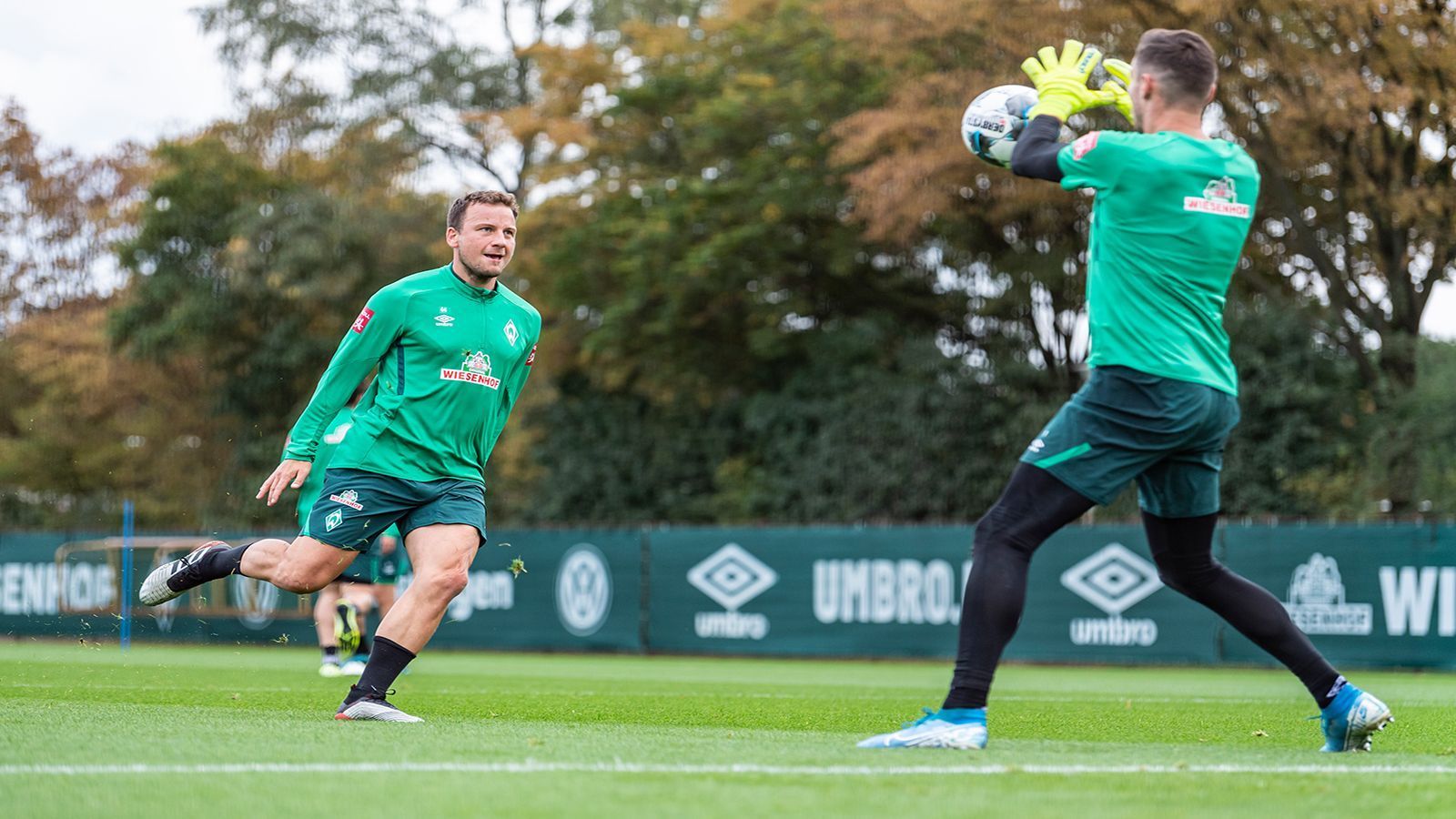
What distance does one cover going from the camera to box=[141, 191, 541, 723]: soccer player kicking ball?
7.00m

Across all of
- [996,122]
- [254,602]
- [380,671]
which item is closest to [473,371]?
[380,671]

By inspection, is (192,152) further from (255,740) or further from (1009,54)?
(255,740)

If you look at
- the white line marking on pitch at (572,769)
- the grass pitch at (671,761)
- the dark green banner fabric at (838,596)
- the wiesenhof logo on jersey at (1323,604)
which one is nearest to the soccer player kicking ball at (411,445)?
the grass pitch at (671,761)

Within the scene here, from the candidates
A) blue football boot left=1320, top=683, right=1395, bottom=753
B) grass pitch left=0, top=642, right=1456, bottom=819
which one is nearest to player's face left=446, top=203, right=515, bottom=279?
grass pitch left=0, top=642, right=1456, bottom=819

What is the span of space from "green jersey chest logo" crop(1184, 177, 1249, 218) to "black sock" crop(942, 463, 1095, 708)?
3.28 feet

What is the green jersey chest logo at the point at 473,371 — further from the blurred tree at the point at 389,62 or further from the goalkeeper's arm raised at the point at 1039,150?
the blurred tree at the point at 389,62

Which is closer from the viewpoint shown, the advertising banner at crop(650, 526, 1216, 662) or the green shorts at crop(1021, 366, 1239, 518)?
the green shorts at crop(1021, 366, 1239, 518)

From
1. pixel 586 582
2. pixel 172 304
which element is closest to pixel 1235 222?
pixel 586 582

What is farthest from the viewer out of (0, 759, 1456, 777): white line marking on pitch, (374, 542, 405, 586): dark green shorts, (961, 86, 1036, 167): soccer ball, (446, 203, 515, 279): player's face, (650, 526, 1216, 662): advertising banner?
(650, 526, 1216, 662): advertising banner

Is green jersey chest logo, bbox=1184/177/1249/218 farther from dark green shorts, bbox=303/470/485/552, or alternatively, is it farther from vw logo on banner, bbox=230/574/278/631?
vw logo on banner, bbox=230/574/278/631

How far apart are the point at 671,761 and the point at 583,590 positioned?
17.1 m

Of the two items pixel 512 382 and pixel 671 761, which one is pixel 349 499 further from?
pixel 671 761

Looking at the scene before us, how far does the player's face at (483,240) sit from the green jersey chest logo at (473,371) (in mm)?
352

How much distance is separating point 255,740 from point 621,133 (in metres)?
26.0
